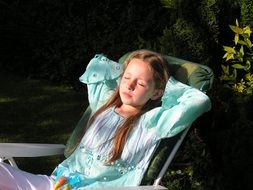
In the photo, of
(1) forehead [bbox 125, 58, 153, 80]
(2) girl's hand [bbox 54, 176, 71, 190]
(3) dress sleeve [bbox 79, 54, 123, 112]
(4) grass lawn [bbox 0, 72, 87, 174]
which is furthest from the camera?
(4) grass lawn [bbox 0, 72, 87, 174]

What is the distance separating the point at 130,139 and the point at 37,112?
279cm

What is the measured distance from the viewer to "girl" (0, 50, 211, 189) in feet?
10.7

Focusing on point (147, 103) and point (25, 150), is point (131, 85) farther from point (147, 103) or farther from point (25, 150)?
point (25, 150)

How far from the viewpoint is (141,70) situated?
136 inches

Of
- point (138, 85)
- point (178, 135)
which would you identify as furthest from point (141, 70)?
point (178, 135)

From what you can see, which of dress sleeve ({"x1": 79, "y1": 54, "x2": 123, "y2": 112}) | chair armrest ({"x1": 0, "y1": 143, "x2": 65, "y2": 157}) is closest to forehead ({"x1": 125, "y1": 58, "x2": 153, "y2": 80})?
dress sleeve ({"x1": 79, "y1": 54, "x2": 123, "y2": 112})

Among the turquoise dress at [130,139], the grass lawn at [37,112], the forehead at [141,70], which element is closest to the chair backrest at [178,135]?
the turquoise dress at [130,139]

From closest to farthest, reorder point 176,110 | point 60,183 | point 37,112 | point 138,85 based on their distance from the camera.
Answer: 1. point 176,110
2. point 60,183
3. point 138,85
4. point 37,112

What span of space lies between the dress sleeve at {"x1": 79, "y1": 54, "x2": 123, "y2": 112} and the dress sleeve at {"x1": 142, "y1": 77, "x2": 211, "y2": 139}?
0.44 metres

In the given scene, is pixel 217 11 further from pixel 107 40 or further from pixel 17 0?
pixel 17 0

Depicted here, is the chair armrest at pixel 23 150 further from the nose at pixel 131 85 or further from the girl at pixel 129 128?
the nose at pixel 131 85

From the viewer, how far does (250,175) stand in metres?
4.10

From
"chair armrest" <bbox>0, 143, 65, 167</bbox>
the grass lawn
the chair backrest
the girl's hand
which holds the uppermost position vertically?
the chair backrest

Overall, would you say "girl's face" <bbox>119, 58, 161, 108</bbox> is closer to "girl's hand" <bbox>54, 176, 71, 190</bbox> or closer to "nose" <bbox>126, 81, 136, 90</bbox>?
"nose" <bbox>126, 81, 136, 90</bbox>
